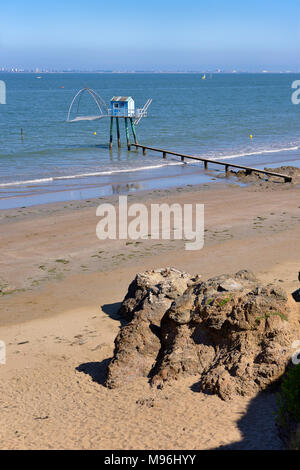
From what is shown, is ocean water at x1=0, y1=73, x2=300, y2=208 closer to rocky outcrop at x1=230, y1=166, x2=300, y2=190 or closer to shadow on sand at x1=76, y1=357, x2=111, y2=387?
rocky outcrop at x1=230, y1=166, x2=300, y2=190

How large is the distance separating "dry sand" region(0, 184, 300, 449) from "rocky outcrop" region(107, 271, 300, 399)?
215 millimetres

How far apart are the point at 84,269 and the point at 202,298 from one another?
7.11 meters

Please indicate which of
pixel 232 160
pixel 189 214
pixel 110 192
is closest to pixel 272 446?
pixel 189 214

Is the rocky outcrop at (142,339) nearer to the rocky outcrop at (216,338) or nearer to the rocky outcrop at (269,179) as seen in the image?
the rocky outcrop at (216,338)

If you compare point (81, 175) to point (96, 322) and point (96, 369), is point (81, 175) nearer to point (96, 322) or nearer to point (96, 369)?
point (96, 322)

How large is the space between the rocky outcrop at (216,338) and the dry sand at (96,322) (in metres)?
0.22

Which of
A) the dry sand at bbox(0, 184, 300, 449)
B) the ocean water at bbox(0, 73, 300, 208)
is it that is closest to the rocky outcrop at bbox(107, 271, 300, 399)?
the dry sand at bbox(0, 184, 300, 449)

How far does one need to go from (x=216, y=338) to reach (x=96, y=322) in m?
3.72

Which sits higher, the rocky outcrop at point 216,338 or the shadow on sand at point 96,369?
the rocky outcrop at point 216,338

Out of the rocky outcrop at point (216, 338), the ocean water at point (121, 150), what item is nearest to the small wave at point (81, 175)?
the ocean water at point (121, 150)

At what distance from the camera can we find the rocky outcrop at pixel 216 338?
7.41m

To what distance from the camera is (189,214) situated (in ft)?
69.0

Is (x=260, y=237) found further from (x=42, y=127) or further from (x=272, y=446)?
(x=42, y=127)

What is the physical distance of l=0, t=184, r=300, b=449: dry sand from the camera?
6812mm
